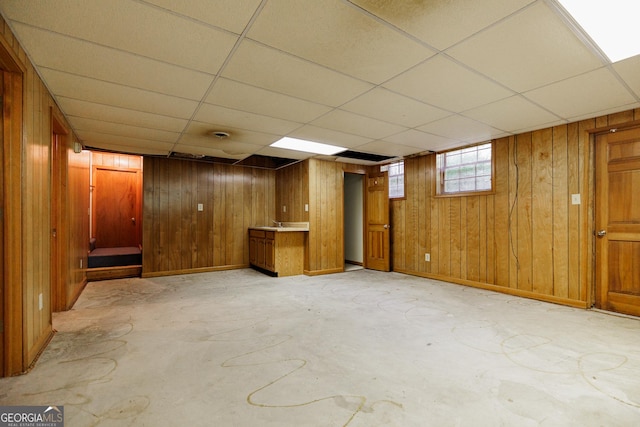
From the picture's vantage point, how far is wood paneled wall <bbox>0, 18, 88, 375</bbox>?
1.94 m

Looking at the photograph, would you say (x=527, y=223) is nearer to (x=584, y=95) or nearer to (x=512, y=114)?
(x=512, y=114)

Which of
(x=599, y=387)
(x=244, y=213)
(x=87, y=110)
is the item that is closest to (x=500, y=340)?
(x=599, y=387)

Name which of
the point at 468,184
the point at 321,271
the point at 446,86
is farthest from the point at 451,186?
the point at 321,271

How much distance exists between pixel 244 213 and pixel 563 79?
18.3 feet

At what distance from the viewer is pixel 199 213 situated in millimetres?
5953

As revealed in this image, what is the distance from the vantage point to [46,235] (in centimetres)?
252

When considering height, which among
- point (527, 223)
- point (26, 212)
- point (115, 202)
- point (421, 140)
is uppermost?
point (421, 140)

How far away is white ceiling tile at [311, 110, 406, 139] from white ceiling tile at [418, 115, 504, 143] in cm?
42

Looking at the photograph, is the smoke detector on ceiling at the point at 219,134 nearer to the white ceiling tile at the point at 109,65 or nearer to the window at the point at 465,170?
the white ceiling tile at the point at 109,65

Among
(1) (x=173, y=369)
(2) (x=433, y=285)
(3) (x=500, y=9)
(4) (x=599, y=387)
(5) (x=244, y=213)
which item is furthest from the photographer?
(5) (x=244, y=213)

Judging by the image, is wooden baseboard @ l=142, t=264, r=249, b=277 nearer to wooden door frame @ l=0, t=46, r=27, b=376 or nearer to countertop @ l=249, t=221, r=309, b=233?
countertop @ l=249, t=221, r=309, b=233

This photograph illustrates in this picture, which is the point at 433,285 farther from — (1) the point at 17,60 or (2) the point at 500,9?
(1) the point at 17,60

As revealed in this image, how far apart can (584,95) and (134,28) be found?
376cm

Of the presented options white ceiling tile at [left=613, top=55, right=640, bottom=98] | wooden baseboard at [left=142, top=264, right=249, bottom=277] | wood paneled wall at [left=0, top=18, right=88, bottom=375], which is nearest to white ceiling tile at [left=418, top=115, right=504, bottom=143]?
white ceiling tile at [left=613, top=55, right=640, bottom=98]
